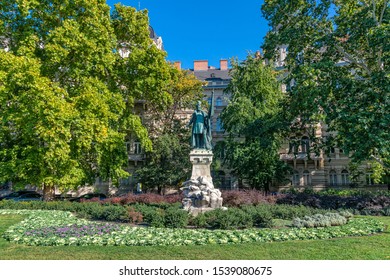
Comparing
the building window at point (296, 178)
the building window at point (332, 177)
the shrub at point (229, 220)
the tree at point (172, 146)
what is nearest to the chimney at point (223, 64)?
the tree at point (172, 146)

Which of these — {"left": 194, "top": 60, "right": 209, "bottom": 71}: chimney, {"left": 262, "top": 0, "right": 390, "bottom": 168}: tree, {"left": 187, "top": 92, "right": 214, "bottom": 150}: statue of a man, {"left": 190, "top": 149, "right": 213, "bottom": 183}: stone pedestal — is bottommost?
{"left": 190, "top": 149, "right": 213, "bottom": 183}: stone pedestal

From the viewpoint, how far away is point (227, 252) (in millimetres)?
8039

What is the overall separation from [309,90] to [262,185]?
557 inches

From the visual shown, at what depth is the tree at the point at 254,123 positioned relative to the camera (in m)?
27.6

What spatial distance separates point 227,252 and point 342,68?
1689cm

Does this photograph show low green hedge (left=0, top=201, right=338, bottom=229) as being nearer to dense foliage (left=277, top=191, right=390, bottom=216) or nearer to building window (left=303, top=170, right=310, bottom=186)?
dense foliage (left=277, top=191, right=390, bottom=216)

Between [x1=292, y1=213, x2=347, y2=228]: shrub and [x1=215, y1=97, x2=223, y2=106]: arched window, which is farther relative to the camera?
[x1=215, y1=97, x2=223, y2=106]: arched window

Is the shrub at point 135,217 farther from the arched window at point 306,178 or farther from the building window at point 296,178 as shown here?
the arched window at point 306,178

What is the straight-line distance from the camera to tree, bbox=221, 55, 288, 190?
2764 centimetres

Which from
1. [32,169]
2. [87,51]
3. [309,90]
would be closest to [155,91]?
[87,51]

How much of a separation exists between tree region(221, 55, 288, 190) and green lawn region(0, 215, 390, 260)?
16.6 m

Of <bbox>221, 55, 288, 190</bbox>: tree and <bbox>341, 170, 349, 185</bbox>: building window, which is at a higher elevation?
<bbox>221, 55, 288, 190</bbox>: tree

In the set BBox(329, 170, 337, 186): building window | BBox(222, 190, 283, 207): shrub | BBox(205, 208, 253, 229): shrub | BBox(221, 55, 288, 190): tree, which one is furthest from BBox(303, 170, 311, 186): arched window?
BBox(205, 208, 253, 229): shrub

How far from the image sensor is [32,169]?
21.3 meters
